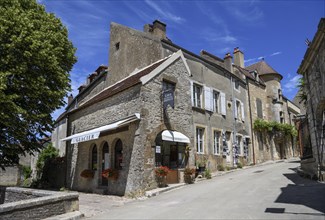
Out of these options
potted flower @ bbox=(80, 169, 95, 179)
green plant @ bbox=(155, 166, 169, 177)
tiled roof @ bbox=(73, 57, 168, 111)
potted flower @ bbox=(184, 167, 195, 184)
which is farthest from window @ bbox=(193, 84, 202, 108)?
potted flower @ bbox=(80, 169, 95, 179)

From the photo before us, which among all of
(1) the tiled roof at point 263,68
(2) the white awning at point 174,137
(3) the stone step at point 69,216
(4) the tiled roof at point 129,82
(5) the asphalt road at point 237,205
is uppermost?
(1) the tiled roof at point 263,68

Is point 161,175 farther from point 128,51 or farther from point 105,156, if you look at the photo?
point 128,51

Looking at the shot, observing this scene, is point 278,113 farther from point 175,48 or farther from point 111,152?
point 111,152

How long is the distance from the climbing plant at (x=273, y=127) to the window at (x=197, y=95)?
8.24m

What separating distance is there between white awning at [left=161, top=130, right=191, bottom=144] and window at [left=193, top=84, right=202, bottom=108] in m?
3.61

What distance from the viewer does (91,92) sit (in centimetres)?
2214

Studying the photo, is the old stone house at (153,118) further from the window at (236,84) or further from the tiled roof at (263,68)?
the tiled roof at (263,68)

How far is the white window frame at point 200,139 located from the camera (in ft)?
53.0

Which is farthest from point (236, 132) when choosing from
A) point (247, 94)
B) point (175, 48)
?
point (175, 48)

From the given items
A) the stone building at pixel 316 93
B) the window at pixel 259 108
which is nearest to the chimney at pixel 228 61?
the window at pixel 259 108

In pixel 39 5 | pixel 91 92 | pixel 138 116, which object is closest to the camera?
pixel 138 116

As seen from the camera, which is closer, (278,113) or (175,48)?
(175,48)

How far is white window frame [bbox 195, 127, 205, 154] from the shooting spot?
16141mm

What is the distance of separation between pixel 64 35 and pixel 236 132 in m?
12.7
